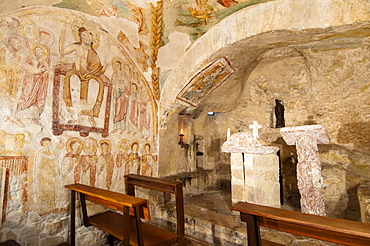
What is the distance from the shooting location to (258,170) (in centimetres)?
411

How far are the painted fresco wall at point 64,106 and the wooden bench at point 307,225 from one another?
286 cm

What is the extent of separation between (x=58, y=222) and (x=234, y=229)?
111 inches

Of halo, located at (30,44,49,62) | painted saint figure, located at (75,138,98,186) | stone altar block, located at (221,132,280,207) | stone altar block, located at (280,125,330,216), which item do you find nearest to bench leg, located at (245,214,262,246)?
stone altar block, located at (280,125,330,216)

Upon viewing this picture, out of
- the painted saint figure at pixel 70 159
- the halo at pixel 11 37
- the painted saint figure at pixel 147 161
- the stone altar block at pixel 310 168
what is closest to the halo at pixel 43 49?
the halo at pixel 11 37

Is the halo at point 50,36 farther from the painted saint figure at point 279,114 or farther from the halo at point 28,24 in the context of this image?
the painted saint figure at point 279,114

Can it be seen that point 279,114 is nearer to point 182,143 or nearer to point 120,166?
point 182,143

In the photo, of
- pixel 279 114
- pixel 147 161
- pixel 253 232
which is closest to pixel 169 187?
pixel 253 232

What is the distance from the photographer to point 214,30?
4328mm

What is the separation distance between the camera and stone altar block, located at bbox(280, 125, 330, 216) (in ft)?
11.0

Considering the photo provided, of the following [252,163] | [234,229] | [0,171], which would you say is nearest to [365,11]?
[252,163]

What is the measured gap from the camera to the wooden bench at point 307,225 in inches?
61.9

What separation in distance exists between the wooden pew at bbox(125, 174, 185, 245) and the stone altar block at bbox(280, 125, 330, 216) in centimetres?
201

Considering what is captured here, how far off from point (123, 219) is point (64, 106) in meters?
2.21

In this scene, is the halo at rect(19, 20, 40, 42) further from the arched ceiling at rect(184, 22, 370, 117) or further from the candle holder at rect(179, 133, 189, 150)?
the candle holder at rect(179, 133, 189, 150)
